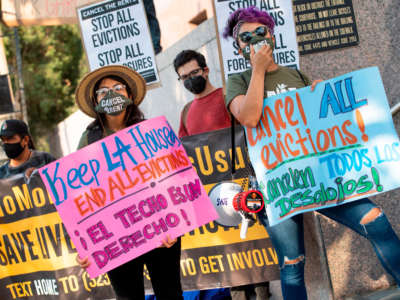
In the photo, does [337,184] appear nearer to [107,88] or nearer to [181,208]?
[181,208]

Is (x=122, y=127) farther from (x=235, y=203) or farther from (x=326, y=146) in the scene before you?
(x=326, y=146)

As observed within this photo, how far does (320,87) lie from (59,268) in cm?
257

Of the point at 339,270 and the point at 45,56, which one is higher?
the point at 45,56

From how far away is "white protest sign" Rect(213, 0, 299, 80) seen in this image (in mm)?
4176

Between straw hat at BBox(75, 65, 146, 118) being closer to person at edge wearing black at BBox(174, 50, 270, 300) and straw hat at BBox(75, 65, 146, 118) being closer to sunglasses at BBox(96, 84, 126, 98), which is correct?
sunglasses at BBox(96, 84, 126, 98)

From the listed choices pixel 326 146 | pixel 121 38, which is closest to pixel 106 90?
pixel 326 146

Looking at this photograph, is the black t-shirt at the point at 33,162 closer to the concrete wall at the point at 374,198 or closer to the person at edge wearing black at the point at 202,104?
the person at edge wearing black at the point at 202,104

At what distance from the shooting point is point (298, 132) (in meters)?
2.84

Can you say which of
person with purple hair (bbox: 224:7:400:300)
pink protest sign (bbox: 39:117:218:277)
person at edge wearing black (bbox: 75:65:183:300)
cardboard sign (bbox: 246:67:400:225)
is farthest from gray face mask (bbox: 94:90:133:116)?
cardboard sign (bbox: 246:67:400:225)

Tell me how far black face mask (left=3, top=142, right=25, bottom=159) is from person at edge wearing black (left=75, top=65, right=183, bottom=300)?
1093mm

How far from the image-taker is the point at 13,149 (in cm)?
402

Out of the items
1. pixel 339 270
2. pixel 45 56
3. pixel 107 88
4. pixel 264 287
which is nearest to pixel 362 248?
pixel 339 270

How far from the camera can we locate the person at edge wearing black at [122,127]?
9.56 feet

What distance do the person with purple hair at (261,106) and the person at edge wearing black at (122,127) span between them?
0.64m
